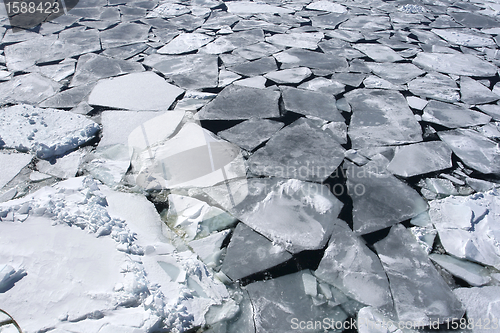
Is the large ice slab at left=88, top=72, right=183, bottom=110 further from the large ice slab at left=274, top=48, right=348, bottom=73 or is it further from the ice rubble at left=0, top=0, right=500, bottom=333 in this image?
the large ice slab at left=274, top=48, right=348, bottom=73

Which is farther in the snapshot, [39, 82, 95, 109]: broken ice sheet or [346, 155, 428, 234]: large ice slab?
[39, 82, 95, 109]: broken ice sheet

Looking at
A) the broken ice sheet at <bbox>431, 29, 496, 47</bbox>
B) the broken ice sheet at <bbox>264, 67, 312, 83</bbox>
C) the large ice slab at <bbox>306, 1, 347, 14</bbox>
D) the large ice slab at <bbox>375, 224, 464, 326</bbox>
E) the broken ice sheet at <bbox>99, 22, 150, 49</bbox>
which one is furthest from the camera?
the large ice slab at <bbox>306, 1, 347, 14</bbox>

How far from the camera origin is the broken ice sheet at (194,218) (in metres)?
1.32

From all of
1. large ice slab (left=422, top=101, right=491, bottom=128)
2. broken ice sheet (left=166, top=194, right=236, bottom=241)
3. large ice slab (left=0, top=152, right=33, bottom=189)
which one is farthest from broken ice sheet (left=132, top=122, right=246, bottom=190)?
large ice slab (left=422, top=101, right=491, bottom=128)

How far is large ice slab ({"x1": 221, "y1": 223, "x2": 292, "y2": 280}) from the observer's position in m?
1.19

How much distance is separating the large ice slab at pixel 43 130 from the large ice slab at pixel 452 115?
2141 millimetres

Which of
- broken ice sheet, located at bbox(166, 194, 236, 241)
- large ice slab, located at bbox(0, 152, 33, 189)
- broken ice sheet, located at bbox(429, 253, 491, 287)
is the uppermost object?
large ice slab, located at bbox(0, 152, 33, 189)

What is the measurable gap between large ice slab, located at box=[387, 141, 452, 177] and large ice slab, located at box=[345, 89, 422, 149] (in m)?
0.08

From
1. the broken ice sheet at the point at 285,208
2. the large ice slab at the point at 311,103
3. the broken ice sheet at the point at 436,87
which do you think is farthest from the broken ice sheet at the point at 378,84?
the broken ice sheet at the point at 285,208

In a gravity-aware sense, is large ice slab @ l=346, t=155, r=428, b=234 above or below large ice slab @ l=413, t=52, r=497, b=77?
below

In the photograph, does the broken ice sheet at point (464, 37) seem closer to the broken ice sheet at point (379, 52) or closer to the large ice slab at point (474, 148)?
the broken ice sheet at point (379, 52)

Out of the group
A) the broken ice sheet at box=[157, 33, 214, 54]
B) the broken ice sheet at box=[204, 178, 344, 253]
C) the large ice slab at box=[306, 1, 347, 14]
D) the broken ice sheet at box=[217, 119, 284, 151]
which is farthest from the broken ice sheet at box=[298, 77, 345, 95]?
the large ice slab at box=[306, 1, 347, 14]

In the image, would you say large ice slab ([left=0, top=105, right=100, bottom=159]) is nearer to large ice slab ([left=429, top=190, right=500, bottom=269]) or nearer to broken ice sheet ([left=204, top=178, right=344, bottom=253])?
broken ice sheet ([left=204, top=178, right=344, bottom=253])

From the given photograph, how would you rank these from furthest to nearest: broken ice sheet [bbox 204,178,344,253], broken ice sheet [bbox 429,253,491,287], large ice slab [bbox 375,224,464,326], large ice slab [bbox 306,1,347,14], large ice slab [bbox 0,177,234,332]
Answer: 1. large ice slab [bbox 306,1,347,14]
2. broken ice sheet [bbox 204,178,344,253]
3. broken ice sheet [bbox 429,253,491,287]
4. large ice slab [bbox 375,224,464,326]
5. large ice slab [bbox 0,177,234,332]
